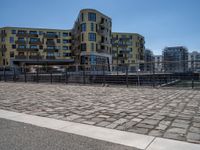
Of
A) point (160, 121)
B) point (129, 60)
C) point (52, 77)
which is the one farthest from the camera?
point (129, 60)

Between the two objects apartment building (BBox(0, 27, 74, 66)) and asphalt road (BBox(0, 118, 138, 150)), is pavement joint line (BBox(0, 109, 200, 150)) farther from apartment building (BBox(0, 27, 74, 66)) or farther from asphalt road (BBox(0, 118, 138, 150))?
apartment building (BBox(0, 27, 74, 66))

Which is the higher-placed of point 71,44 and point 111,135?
point 71,44

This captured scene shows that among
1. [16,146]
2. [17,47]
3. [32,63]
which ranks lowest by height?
[16,146]

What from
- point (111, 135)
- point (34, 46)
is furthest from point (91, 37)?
point (111, 135)

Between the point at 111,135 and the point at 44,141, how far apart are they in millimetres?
1247

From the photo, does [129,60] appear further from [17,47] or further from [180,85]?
[180,85]

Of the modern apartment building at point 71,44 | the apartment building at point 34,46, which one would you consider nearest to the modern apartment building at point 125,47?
the modern apartment building at point 71,44

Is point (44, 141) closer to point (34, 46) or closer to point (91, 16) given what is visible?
point (91, 16)

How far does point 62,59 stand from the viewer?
58969mm

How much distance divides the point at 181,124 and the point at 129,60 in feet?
218

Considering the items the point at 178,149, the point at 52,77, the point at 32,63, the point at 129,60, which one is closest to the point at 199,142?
the point at 178,149

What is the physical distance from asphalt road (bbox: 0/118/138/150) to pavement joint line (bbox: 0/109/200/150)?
7.0 inches

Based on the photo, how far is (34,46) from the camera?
5794 centimetres

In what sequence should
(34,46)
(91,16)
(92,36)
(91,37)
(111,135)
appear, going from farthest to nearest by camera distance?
1. (34,46)
2. (92,36)
3. (91,37)
4. (91,16)
5. (111,135)
